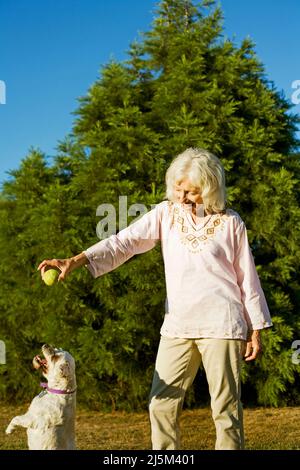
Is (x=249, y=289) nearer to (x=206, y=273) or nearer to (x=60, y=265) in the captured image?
(x=206, y=273)

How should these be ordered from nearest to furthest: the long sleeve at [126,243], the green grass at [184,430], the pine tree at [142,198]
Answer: the long sleeve at [126,243], the green grass at [184,430], the pine tree at [142,198]

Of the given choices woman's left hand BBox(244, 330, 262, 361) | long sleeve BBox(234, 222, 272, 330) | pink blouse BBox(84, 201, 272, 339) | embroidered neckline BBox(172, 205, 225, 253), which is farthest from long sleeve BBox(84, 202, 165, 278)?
woman's left hand BBox(244, 330, 262, 361)

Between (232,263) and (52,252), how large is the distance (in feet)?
11.8

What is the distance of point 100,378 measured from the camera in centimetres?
682

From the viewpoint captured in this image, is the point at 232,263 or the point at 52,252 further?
the point at 52,252

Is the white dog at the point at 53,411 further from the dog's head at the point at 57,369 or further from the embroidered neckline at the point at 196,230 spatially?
the embroidered neckline at the point at 196,230

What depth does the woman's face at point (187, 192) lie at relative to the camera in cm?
354

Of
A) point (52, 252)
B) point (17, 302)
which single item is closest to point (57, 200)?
point (52, 252)

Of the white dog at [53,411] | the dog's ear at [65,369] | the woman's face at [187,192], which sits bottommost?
the white dog at [53,411]

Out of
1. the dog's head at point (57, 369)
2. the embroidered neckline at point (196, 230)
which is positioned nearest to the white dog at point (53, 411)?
the dog's head at point (57, 369)

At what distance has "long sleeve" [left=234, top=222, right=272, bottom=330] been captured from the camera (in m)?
3.48

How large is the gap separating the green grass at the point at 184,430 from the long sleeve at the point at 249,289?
2477 mm
